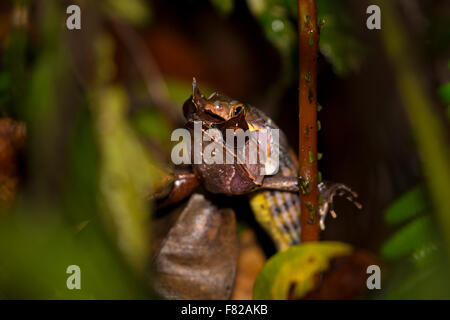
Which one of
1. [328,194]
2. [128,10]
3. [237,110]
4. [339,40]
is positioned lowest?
[328,194]

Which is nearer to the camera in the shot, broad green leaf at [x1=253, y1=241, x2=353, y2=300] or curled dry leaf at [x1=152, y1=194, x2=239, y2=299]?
broad green leaf at [x1=253, y1=241, x2=353, y2=300]

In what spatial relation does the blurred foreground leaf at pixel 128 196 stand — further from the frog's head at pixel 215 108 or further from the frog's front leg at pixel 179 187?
the frog's head at pixel 215 108

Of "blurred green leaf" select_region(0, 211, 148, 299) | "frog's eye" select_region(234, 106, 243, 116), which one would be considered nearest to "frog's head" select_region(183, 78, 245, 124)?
"frog's eye" select_region(234, 106, 243, 116)

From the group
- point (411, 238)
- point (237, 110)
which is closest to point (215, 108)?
point (237, 110)

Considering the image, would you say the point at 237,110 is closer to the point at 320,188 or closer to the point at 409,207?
the point at 320,188

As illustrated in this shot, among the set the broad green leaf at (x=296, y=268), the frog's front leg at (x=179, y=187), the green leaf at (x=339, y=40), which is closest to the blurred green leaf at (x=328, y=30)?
the green leaf at (x=339, y=40)

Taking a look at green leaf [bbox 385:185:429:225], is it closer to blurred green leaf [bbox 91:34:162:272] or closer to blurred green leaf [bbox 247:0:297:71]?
blurred green leaf [bbox 91:34:162:272]
